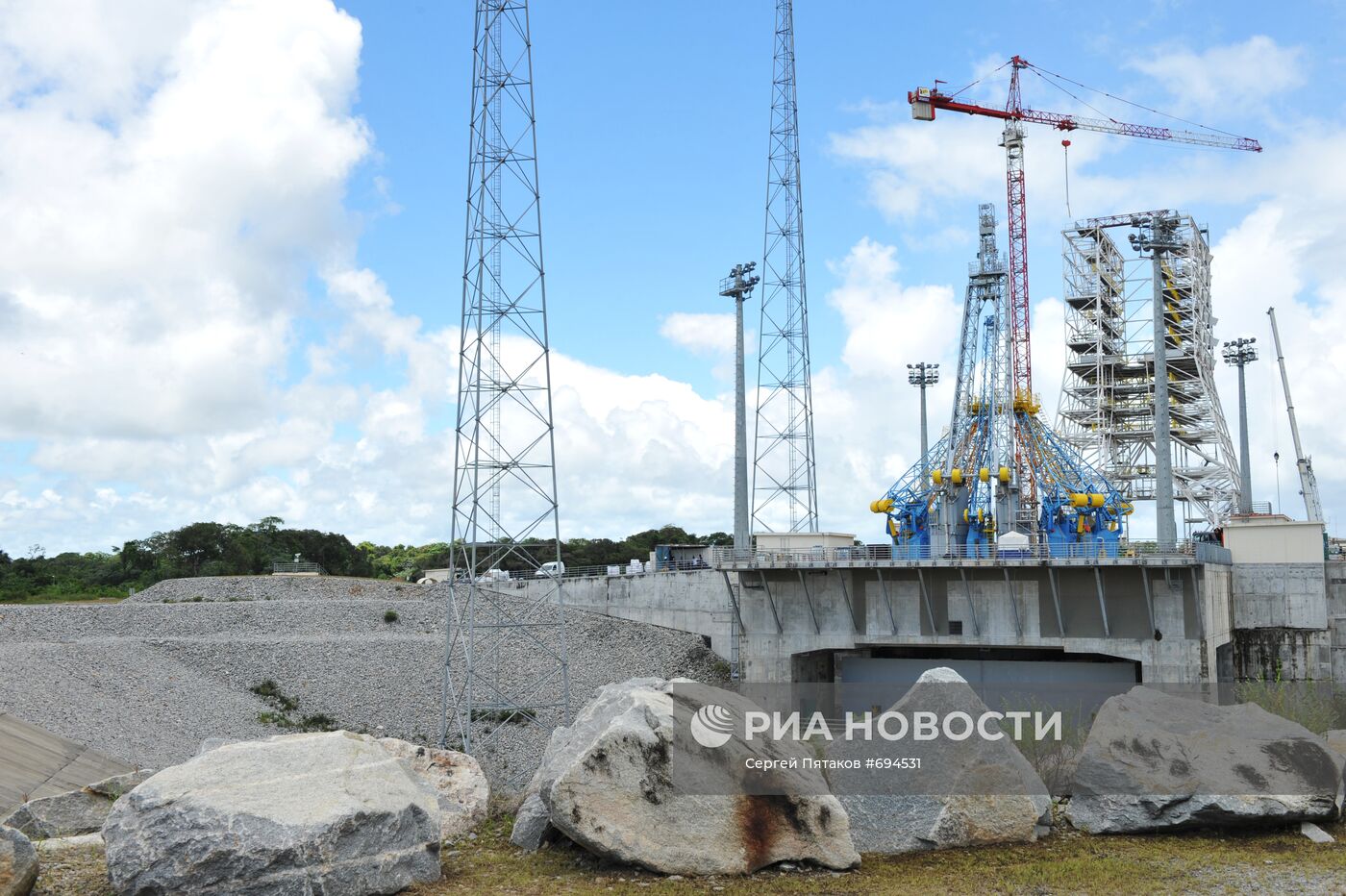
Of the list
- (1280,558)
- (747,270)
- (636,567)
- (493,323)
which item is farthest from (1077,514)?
(493,323)

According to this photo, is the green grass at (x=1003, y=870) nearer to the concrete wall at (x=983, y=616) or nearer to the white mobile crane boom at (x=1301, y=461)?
the concrete wall at (x=983, y=616)

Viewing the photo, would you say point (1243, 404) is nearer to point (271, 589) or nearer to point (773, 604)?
point (773, 604)

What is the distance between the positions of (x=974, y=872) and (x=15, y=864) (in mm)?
10028

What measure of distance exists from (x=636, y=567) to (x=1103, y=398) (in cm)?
5952

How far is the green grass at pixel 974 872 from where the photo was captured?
452 inches

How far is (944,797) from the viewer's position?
12.9 m

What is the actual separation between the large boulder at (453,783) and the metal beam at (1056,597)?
87.9 feet

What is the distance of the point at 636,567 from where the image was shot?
60656mm

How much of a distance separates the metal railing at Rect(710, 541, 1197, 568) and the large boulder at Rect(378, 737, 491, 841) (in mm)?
26559

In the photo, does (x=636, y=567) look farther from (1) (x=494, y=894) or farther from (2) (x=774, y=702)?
(1) (x=494, y=894)

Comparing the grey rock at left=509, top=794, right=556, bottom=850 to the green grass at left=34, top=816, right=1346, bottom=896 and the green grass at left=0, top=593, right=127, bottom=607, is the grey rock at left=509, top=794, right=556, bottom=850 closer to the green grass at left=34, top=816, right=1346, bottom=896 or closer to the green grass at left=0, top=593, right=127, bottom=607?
the green grass at left=34, top=816, right=1346, bottom=896

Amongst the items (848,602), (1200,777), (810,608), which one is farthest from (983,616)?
(1200,777)

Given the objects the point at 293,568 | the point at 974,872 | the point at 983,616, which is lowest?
the point at 974,872

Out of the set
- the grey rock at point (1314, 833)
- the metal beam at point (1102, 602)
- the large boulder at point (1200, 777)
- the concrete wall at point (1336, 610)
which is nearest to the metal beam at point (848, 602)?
the metal beam at point (1102, 602)
